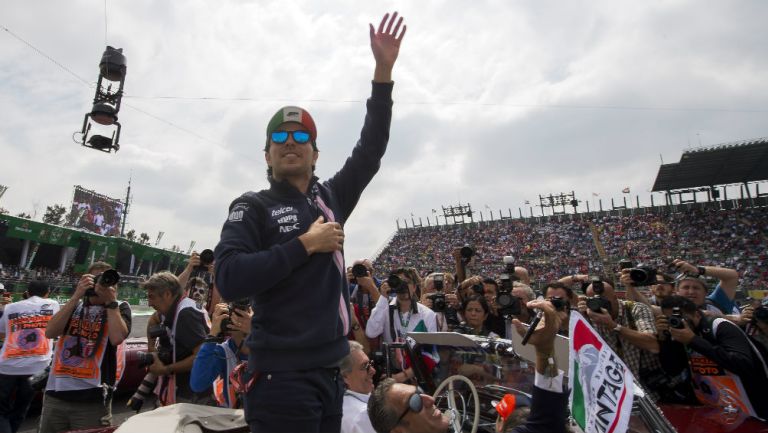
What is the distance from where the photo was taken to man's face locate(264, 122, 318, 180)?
173 cm

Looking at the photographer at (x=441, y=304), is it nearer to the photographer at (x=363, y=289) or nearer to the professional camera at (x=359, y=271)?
the photographer at (x=363, y=289)

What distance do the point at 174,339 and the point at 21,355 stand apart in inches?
84.6

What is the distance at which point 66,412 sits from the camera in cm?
364

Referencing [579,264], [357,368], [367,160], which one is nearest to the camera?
[367,160]

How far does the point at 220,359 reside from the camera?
3.47 metres

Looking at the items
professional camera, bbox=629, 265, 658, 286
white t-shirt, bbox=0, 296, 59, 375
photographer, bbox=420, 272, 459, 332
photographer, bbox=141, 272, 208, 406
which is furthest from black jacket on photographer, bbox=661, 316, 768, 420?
white t-shirt, bbox=0, 296, 59, 375

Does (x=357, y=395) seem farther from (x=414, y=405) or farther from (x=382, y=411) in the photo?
(x=414, y=405)

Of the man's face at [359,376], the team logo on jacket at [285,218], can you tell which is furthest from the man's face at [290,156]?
the man's face at [359,376]

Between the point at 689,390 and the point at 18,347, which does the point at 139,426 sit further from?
the point at 689,390

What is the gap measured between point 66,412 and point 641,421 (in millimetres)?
4127

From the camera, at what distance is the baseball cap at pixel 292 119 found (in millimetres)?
1782

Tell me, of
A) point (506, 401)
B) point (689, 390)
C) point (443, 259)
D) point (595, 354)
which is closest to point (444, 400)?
point (506, 401)

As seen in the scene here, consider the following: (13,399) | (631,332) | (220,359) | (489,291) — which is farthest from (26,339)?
(631,332)

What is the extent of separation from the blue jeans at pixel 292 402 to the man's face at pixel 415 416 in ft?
3.14
